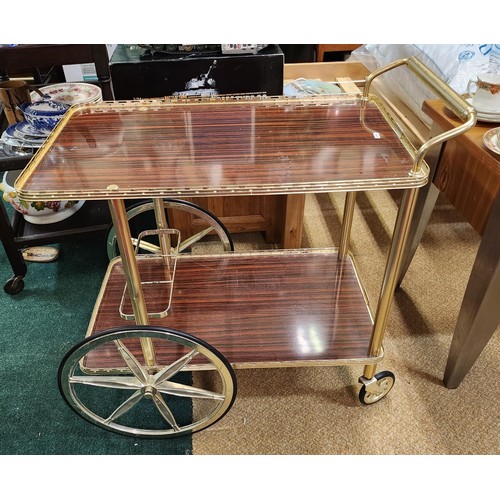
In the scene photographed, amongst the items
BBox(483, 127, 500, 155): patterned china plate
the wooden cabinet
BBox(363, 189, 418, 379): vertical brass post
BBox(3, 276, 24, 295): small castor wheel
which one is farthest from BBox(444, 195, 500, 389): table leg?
BBox(3, 276, 24, 295): small castor wheel

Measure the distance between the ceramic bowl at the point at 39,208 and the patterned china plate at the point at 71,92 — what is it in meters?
0.27

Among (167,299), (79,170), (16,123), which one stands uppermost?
(79,170)

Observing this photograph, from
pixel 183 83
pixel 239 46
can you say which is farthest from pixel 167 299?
pixel 239 46

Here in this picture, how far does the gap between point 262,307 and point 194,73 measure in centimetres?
73

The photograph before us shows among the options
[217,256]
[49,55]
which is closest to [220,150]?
[217,256]

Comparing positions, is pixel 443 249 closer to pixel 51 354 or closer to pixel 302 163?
pixel 302 163

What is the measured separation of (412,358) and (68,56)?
128 cm

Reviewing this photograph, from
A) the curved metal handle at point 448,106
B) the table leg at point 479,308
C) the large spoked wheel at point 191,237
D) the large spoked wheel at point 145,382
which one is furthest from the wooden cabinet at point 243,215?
the curved metal handle at point 448,106

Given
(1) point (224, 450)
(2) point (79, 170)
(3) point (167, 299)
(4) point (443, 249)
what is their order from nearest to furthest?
(2) point (79, 170) → (1) point (224, 450) → (3) point (167, 299) → (4) point (443, 249)

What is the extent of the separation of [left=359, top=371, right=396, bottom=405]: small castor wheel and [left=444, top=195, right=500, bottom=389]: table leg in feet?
0.55

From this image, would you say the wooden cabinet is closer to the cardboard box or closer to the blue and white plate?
the cardboard box

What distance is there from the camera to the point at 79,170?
0.82 m

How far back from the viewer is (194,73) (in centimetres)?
139

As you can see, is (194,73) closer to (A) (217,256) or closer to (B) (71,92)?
(B) (71,92)
